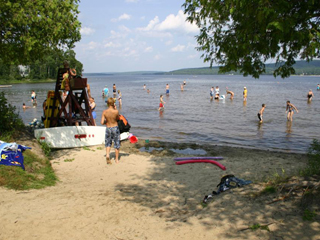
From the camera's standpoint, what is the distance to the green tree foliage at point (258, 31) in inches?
190

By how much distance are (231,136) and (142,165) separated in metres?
7.79

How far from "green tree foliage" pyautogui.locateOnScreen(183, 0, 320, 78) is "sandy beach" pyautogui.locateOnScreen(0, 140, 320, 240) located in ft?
8.17

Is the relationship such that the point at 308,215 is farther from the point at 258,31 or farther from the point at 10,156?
the point at 10,156

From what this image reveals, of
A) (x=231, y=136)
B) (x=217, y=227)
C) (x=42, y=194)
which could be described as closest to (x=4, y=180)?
(x=42, y=194)

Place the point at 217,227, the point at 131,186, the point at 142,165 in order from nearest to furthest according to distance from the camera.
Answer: the point at 217,227, the point at 131,186, the point at 142,165

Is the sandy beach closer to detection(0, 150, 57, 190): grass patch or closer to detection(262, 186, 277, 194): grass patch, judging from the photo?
detection(262, 186, 277, 194): grass patch

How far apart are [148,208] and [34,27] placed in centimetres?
572

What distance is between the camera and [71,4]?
8.41 m

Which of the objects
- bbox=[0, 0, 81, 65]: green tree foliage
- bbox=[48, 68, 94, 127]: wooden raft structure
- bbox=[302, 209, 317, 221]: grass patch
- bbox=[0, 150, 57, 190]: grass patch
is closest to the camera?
bbox=[302, 209, 317, 221]: grass patch

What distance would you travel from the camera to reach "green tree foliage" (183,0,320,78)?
190 inches

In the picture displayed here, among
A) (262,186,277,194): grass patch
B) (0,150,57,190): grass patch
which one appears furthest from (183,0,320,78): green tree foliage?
(0,150,57,190): grass patch

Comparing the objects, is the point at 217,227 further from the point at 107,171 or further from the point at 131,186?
the point at 107,171

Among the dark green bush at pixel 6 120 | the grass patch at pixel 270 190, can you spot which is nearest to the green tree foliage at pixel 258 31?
the grass patch at pixel 270 190

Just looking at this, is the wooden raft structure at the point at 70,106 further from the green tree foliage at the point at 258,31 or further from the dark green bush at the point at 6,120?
the green tree foliage at the point at 258,31
